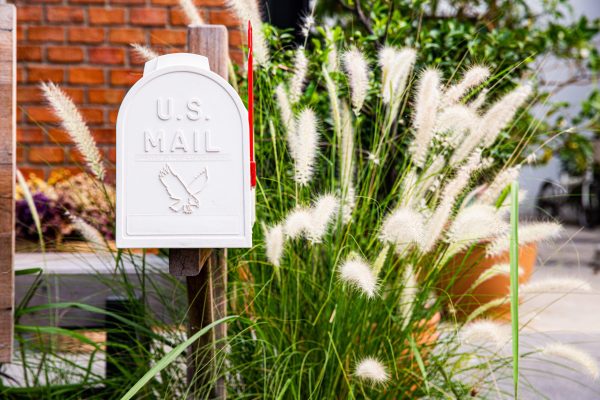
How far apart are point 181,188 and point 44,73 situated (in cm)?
239

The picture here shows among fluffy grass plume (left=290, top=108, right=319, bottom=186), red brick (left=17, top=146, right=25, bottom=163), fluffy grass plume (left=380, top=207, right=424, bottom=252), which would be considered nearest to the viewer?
fluffy grass plume (left=380, top=207, right=424, bottom=252)

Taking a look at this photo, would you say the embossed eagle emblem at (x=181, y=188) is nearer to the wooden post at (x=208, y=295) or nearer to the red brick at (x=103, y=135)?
the wooden post at (x=208, y=295)

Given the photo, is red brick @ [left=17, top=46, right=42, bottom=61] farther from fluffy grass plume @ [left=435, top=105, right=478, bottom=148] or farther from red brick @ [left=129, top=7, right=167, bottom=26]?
fluffy grass plume @ [left=435, top=105, right=478, bottom=148]

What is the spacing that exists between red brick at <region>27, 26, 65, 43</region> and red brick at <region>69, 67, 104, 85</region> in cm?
16

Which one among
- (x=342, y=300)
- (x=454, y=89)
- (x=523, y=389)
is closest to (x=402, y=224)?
(x=342, y=300)

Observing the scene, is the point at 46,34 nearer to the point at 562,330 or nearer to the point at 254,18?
the point at 254,18

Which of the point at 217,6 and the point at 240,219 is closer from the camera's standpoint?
the point at 240,219

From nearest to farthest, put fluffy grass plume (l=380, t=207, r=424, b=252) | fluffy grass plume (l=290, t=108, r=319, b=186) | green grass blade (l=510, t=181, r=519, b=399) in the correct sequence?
1. green grass blade (l=510, t=181, r=519, b=399)
2. fluffy grass plume (l=380, t=207, r=424, b=252)
3. fluffy grass plume (l=290, t=108, r=319, b=186)

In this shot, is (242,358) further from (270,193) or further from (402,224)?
(402,224)

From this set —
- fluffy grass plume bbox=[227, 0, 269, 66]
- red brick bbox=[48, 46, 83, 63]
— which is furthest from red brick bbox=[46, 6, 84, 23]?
fluffy grass plume bbox=[227, 0, 269, 66]

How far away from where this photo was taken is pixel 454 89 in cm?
167

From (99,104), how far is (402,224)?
2307mm

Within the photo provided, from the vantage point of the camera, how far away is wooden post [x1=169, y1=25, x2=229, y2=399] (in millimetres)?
1545

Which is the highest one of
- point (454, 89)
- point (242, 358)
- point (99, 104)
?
point (99, 104)
